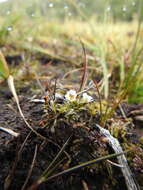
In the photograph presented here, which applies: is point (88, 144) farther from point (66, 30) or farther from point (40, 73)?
point (66, 30)

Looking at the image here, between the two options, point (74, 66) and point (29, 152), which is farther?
point (74, 66)

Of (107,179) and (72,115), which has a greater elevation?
(72,115)

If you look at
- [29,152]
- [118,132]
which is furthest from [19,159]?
[118,132]

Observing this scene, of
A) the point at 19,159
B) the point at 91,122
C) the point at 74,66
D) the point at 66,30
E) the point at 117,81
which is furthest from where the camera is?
the point at 66,30

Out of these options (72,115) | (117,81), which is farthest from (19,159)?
(117,81)

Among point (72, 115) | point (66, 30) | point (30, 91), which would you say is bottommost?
point (66, 30)

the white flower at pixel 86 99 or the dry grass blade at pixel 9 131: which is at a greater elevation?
the white flower at pixel 86 99

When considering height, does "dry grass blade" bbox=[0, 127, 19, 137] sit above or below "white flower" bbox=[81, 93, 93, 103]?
below

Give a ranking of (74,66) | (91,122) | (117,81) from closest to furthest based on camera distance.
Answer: (91,122), (117,81), (74,66)

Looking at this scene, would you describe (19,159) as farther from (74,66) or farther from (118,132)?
(74,66)
